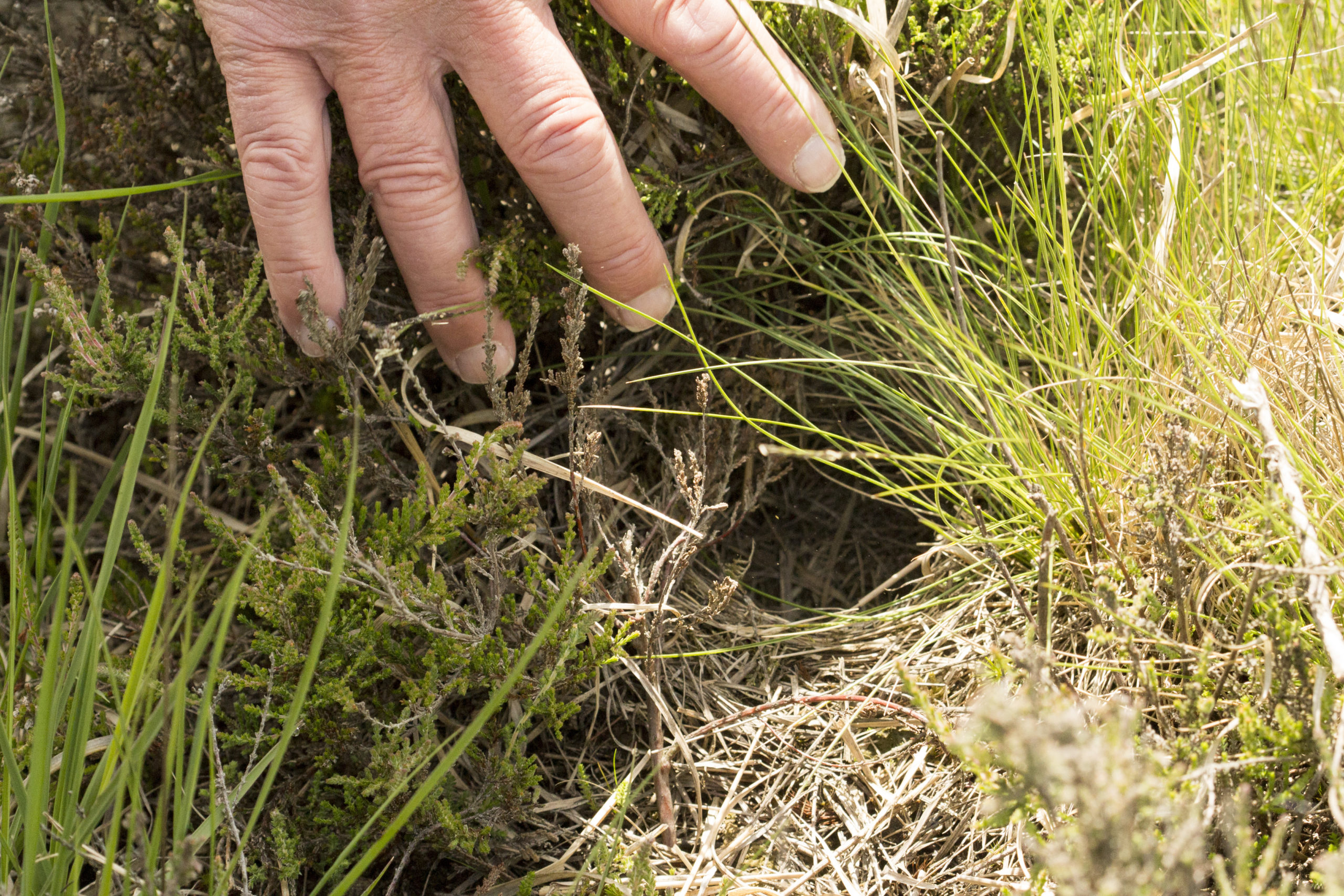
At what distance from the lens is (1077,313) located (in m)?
1.24

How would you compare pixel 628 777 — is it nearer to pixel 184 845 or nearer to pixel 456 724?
pixel 456 724

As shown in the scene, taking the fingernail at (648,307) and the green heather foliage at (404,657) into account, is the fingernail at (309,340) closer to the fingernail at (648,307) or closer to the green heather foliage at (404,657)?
the green heather foliage at (404,657)

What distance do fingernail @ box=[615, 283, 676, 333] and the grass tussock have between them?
6 centimetres

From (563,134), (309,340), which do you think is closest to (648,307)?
(563,134)

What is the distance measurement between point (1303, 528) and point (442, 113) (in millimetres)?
1270

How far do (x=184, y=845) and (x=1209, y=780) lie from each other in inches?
37.4

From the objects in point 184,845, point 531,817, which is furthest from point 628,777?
point 184,845

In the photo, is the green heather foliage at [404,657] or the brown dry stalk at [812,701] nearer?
the green heather foliage at [404,657]

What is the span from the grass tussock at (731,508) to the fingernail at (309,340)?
3 centimetres

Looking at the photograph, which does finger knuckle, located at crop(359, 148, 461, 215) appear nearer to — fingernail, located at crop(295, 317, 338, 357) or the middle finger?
the middle finger

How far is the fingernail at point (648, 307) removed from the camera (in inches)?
53.9

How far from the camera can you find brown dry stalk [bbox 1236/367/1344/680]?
0.83m

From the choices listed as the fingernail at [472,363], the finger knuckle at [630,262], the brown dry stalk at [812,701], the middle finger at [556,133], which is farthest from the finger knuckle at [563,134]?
the brown dry stalk at [812,701]

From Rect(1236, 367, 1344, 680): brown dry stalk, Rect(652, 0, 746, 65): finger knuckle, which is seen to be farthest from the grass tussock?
Rect(652, 0, 746, 65): finger knuckle
